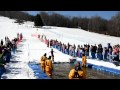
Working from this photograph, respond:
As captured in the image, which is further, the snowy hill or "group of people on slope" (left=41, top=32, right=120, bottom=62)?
"group of people on slope" (left=41, top=32, right=120, bottom=62)

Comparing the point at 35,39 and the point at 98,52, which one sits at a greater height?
the point at 35,39

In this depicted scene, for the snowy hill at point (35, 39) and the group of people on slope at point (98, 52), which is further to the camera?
the group of people on slope at point (98, 52)

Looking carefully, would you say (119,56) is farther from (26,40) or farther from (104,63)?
→ (26,40)

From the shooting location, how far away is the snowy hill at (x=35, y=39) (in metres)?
16.7

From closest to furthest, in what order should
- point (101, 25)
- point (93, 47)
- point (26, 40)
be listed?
point (101, 25) → point (93, 47) → point (26, 40)

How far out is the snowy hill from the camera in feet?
54.7

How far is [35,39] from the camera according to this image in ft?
108

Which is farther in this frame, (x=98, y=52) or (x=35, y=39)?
→ (x=35, y=39)
